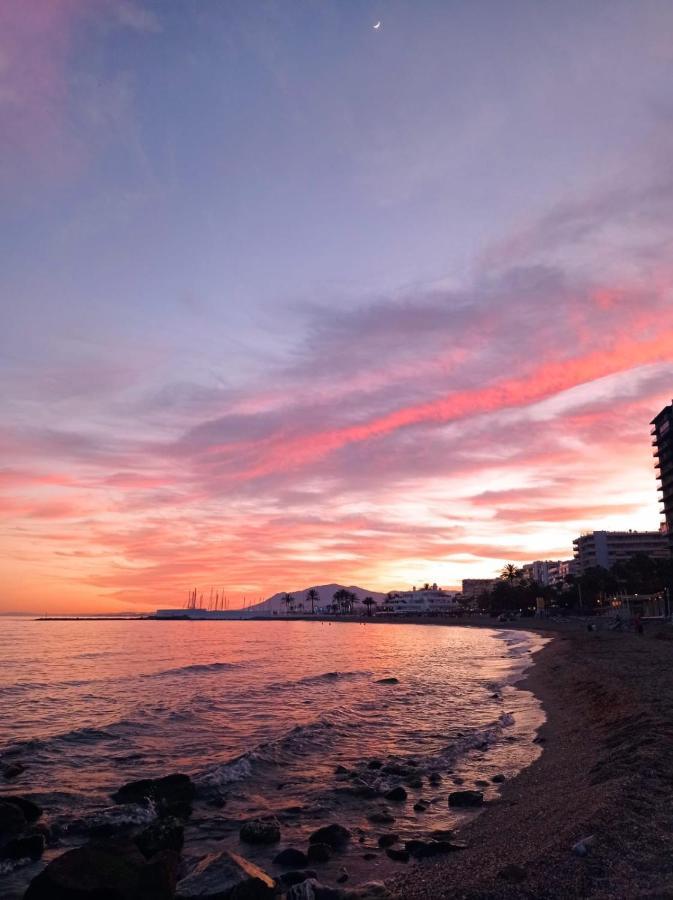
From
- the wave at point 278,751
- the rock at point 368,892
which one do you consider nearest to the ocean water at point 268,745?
the wave at point 278,751

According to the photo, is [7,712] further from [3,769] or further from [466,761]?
[466,761]

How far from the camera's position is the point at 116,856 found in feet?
32.0

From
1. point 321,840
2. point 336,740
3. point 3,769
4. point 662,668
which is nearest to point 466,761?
point 336,740

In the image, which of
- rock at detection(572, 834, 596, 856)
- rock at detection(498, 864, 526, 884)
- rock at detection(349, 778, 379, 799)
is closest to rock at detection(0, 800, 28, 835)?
rock at detection(349, 778, 379, 799)

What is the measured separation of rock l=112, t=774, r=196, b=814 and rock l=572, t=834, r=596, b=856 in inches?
416

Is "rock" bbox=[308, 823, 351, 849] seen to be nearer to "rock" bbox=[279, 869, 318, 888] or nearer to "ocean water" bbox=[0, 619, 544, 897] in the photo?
"ocean water" bbox=[0, 619, 544, 897]

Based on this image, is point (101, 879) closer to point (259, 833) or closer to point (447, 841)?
point (259, 833)

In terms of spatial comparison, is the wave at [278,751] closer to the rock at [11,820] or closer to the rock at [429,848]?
the rock at [11,820]

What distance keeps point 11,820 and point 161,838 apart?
406 cm

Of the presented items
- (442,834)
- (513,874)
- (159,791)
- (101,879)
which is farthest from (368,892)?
(159,791)

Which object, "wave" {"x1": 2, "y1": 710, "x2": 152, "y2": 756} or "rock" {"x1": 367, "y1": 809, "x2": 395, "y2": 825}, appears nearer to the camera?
"rock" {"x1": 367, "y1": 809, "x2": 395, "y2": 825}

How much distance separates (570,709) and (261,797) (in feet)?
50.2

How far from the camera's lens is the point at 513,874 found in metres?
8.21

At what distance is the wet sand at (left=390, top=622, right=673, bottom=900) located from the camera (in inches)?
306
